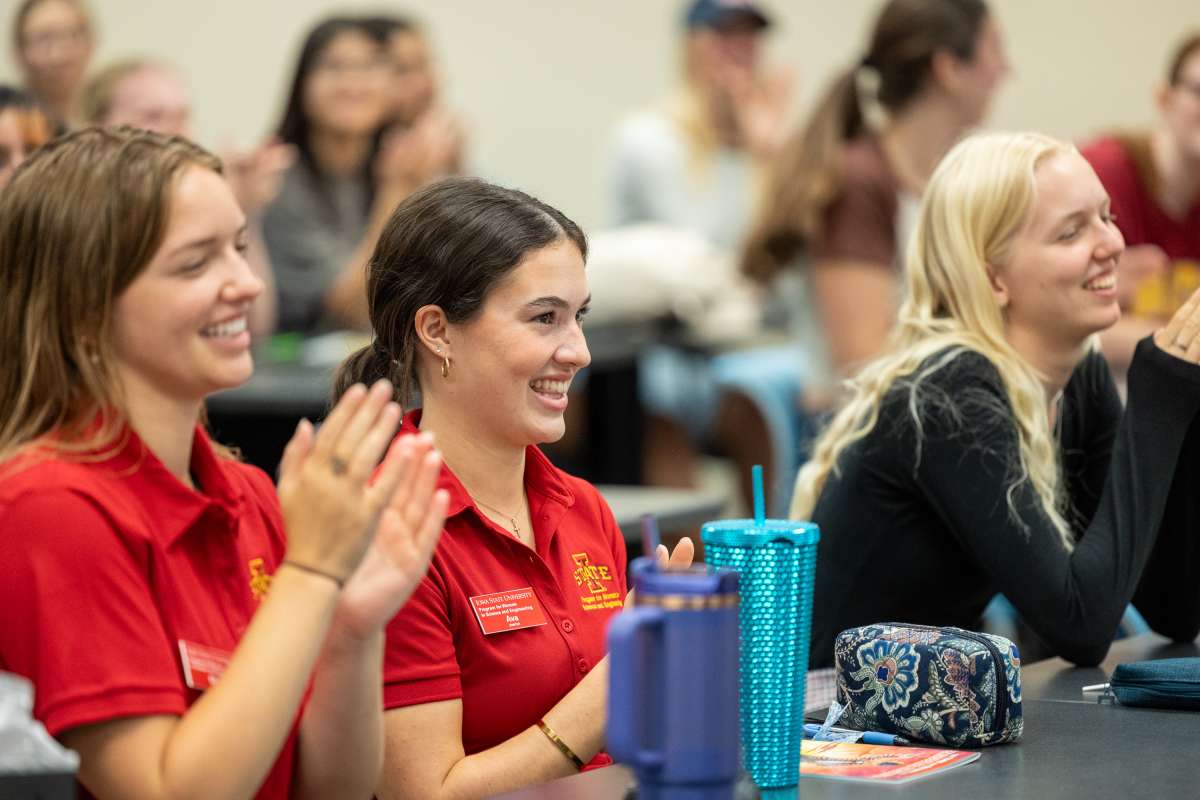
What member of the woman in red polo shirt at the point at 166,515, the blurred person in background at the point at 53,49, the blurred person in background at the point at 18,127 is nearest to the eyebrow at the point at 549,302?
the woman in red polo shirt at the point at 166,515

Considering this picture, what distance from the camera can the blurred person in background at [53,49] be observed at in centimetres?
493

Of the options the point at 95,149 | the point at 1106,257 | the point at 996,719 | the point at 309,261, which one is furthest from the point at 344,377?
the point at 309,261

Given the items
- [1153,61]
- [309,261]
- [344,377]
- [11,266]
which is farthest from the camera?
[1153,61]

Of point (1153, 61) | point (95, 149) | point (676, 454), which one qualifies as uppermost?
point (1153, 61)

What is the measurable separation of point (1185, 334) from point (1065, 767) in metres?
0.75

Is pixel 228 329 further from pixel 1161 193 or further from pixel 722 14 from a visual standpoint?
pixel 722 14

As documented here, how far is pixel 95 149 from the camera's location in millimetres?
1499

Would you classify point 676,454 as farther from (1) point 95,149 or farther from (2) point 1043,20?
(1) point 95,149

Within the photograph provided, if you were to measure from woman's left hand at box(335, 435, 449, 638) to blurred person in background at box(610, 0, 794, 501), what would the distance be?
358 centimetres

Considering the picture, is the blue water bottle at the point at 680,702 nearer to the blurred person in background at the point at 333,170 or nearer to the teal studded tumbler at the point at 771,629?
the teal studded tumbler at the point at 771,629

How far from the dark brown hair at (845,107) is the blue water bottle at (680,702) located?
108 inches

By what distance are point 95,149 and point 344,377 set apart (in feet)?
1.64

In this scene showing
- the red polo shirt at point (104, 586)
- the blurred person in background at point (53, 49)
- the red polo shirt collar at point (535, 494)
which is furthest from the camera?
the blurred person in background at point (53, 49)

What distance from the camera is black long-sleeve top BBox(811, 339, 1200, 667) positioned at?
2053mm
